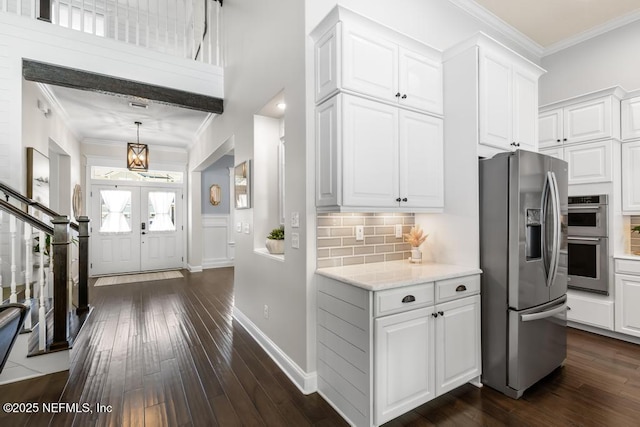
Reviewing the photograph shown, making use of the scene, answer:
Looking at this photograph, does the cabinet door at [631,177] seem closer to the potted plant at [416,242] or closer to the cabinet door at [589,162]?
the cabinet door at [589,162]

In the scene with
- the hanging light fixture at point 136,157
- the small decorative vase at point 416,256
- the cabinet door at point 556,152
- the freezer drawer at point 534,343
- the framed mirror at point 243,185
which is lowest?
the freezer drawer at point 534,343

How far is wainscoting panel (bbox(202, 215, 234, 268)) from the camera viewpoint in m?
7.89

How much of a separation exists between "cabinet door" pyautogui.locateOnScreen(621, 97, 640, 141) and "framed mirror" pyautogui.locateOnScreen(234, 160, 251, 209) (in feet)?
14.1

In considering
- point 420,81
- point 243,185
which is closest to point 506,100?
point 420,81

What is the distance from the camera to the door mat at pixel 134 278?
6.20 m

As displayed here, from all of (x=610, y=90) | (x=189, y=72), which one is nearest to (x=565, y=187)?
(x=610, y=90)

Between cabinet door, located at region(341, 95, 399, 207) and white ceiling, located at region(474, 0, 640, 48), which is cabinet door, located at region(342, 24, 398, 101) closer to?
cabinet door, located at region(341, 95, 399, 207)

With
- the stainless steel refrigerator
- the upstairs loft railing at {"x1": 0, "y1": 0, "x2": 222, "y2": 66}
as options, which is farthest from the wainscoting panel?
the stainless steel refrigerator

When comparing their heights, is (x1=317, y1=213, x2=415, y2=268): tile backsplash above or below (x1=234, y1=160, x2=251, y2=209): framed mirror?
below

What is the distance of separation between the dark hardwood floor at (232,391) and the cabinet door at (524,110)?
6.88 feet

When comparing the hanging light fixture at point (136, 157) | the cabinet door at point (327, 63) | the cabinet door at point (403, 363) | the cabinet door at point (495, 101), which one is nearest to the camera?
the cabinet door at point (403, 363)

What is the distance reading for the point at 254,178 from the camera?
3.38 m

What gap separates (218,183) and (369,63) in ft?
21.7

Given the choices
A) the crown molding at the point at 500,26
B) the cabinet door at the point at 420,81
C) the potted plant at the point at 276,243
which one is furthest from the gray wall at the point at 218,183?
the cabinet door at the point at 420,81
